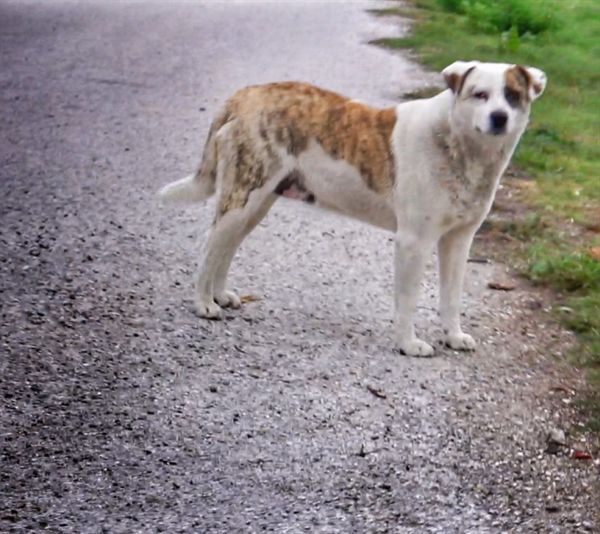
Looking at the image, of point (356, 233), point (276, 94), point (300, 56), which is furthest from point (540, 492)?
point (300, 56)

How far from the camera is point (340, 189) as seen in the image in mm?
6094

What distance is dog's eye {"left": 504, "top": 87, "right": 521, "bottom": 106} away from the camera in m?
5.61

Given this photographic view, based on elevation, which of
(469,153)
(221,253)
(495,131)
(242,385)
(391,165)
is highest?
(495,131)

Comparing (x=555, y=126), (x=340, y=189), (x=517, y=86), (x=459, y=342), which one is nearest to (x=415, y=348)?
(x=459, y=342)

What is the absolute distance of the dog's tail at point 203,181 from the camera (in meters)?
6.32

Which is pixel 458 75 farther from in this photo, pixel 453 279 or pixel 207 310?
pixel 207 310

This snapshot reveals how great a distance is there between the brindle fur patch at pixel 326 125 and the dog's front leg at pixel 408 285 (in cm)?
29

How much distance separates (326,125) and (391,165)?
388 millimetres

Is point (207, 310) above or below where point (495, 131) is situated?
below

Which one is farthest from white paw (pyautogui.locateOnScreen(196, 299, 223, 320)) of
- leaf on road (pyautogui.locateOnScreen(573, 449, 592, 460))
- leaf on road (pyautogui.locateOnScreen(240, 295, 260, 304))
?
leaf on road (pyautogui.locateOnScreen(573, 449, 592, 460))

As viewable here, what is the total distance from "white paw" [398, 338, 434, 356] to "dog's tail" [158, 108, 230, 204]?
1255 mm

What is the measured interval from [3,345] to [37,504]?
1.51 meters

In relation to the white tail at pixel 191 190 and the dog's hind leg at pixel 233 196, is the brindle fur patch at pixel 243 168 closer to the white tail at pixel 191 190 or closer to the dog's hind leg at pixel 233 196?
the dog's hind leg at pixel 233 196

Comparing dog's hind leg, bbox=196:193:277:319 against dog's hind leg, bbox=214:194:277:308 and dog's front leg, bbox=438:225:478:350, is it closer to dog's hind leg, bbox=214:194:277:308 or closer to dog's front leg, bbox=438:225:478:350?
dog's hind leg, bbox=214:194:277:308
